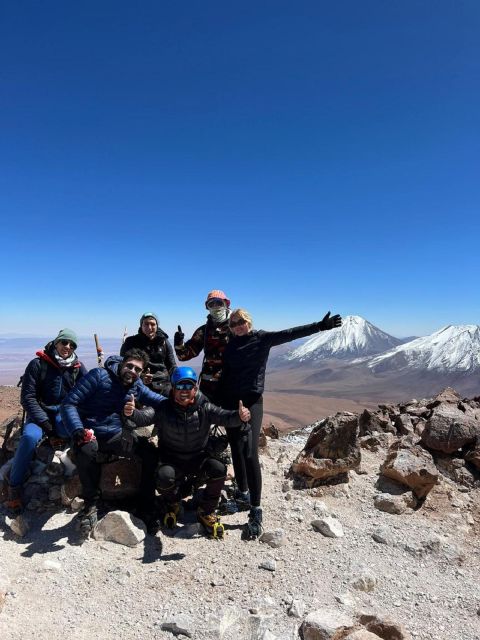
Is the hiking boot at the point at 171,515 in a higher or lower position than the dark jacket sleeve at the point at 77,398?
lower

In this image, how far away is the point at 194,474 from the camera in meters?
5.12

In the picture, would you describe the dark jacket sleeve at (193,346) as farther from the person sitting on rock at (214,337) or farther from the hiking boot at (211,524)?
the hiking boot at (211,524)

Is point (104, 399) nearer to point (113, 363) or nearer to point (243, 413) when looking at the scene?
point (113, 363)

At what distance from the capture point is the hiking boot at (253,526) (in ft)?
16.1

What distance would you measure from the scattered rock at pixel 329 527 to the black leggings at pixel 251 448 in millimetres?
919

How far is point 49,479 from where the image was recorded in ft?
18.9

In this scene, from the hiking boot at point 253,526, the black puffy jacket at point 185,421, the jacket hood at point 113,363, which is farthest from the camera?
the jacket hood at point 113,363

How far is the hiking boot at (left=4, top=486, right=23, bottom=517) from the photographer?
17.4 ft

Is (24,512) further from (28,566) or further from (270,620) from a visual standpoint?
(270,620)

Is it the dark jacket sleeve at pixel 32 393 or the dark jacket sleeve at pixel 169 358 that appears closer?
the dark jacket sleeve at pixel 32 393

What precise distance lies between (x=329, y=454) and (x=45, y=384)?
4690mm

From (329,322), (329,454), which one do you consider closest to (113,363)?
(329,322)

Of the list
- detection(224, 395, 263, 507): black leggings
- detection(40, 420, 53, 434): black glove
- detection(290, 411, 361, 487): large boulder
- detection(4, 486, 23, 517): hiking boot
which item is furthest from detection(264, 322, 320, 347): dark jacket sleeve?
detection(4, 486, 23, 517): hiking boot

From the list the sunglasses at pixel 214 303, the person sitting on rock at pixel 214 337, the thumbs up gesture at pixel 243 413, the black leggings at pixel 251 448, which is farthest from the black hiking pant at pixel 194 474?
the sunglasses at pixel 214 303
